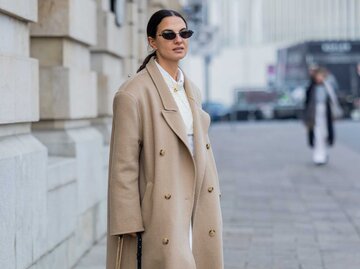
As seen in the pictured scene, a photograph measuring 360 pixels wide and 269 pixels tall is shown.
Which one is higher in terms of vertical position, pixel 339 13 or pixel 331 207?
pixel 339 13

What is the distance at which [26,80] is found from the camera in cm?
554

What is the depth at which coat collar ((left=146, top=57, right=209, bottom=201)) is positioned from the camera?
399cm

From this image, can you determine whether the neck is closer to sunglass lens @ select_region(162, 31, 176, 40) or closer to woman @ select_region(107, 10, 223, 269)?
woman @ select_region(107, 10, 223, 269)

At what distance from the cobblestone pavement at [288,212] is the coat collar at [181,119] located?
110 inches

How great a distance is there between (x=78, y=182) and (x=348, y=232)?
281cm

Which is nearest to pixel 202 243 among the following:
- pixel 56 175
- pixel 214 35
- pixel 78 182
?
pixel 56 175

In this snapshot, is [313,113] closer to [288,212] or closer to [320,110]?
[320,110]

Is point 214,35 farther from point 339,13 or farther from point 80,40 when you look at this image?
point 339,13

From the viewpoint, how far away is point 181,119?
13.2ft

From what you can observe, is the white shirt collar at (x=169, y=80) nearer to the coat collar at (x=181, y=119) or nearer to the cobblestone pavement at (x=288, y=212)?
the coat collar at (x=181, y=119)

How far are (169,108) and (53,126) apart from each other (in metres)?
3.19

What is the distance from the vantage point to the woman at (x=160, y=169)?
3943 millimetres

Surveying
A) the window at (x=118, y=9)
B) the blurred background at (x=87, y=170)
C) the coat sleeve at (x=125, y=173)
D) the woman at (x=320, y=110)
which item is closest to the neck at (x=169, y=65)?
the coat sleeve at (x=125, y=173)

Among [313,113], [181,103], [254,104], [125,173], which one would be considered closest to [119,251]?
[125,173]
